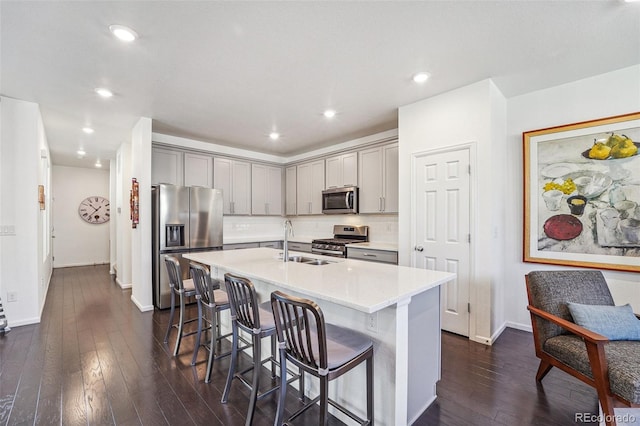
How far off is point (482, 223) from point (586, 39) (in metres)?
1.66

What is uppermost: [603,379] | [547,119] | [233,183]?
[547,119]

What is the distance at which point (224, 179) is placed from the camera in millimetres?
5297

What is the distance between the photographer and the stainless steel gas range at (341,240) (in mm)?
4562

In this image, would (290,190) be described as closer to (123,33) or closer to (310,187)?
(310,187)

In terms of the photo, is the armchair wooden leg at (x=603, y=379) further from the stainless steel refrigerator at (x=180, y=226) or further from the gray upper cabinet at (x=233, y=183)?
the gray upper cabinet at (x=233, y=183)

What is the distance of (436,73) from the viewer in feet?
8.95

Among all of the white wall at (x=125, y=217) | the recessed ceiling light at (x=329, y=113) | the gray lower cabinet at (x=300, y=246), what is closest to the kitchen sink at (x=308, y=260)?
the recessed ceiling light at (x=329, y=113)

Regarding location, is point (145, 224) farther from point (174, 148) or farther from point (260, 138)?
point (260, 138)

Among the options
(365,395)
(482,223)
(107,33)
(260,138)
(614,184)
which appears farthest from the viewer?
(260,138)

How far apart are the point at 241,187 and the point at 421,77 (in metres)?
3.79

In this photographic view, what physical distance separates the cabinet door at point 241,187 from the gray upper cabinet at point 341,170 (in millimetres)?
1569

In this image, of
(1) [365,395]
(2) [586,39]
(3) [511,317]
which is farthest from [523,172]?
(1) [365,395]

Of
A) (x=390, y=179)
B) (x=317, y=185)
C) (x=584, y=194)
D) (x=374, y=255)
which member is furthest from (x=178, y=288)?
(x=584, y=194)

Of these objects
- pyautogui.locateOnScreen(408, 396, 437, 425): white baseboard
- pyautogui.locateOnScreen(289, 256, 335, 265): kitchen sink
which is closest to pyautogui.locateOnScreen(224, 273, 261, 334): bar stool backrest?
pyautogui.locateOnScreen(289, 256, 335, 265): kitchen sink
